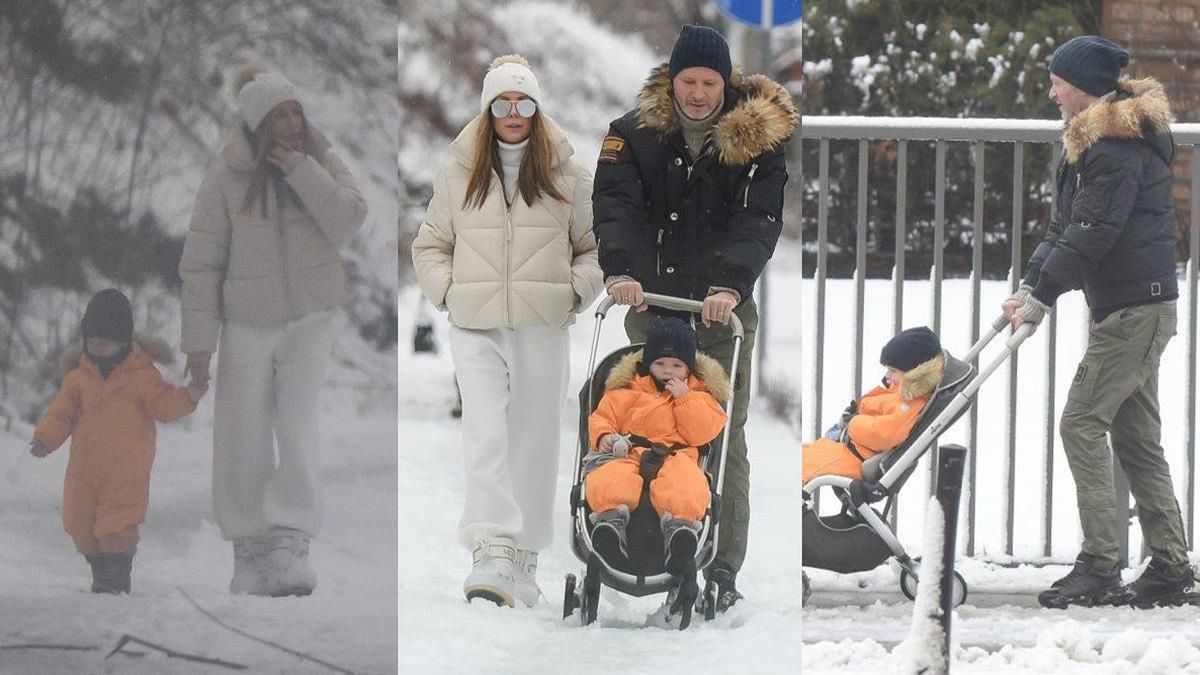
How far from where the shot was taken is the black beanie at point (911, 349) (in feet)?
12.4

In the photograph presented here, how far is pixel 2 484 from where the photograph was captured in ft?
12.9

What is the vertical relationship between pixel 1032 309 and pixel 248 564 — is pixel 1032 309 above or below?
above

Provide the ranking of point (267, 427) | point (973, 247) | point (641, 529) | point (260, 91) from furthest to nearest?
point (973, 247) → point (267, 427) → point (260, 91) → point (641, 529)

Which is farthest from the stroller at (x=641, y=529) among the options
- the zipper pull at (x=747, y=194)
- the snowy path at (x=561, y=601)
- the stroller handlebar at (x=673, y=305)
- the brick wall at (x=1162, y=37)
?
the brick wall at (x=1162, y=37)

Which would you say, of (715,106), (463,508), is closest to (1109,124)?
(715,106)

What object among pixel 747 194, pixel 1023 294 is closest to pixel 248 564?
pixel 747 194

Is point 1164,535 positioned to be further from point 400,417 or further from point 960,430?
point 400,417

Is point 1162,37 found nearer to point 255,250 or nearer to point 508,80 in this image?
point 508,80

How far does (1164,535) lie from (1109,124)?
1.06 meters

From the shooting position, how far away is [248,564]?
155 inches

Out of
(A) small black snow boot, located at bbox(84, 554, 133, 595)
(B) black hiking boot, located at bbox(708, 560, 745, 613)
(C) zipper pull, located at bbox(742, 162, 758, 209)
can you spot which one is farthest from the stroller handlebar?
(A) small black snow boot, located at bbox(84, 554, 133, 595)

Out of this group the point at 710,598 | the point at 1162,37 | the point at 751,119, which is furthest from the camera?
the point at 1162,37

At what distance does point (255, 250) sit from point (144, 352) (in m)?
0.36

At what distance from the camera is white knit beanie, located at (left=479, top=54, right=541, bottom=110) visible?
3545mm
